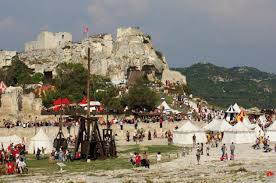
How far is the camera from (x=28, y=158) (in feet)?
147

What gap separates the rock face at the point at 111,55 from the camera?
3947 inches

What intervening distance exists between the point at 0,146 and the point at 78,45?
56.7 metres

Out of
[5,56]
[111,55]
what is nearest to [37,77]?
Answer: [5,56]

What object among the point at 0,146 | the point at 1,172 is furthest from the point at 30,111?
the point at 1,172

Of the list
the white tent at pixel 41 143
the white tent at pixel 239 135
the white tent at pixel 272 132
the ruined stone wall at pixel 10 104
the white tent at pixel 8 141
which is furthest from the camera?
the ruined stone wall at pixel 10 104

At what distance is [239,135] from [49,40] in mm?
64534

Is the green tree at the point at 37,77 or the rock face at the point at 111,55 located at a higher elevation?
the rock face at the point at 111,55

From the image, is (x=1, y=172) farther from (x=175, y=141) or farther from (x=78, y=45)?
(x=78, y=45)

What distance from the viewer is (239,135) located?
54.7m

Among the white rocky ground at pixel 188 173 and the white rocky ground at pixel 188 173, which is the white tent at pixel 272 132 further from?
the white rocky ground at pixel 188 173

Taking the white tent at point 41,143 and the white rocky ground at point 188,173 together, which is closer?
the white rocky ground at point 188,173

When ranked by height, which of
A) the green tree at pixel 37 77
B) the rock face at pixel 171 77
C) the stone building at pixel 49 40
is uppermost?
the stone building at pixel 49 40

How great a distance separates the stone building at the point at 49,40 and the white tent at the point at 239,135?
60.3 metres

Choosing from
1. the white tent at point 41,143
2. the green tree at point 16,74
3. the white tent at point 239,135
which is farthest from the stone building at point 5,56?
the white tent at point 239,135
